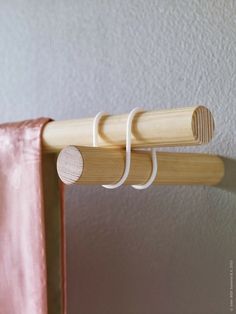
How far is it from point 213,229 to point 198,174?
13 centimetres

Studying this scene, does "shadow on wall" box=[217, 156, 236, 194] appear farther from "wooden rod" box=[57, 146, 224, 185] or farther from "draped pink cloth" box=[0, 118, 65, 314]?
"draped pink cloth" box=[0, 118, 65, 314]

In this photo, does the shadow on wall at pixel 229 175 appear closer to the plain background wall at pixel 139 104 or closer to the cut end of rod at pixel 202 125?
the plain background wall at pixel 139 104

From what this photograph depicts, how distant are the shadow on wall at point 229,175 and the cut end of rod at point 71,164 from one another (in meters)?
0.34

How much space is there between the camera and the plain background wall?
899mm

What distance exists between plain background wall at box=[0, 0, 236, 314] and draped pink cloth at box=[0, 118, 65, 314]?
0.25 meters

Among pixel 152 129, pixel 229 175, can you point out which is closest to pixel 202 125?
pixel 152 129

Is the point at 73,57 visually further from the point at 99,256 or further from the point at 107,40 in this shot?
the point at 99,256

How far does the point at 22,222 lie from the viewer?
2.56 feet

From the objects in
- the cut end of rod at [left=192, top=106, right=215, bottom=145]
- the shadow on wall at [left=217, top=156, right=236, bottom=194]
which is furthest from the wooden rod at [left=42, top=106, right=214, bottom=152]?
the shadow on wall at [left=217, top=156, right=236, bottom=194]

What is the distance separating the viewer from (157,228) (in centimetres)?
96

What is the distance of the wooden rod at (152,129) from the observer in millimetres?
609

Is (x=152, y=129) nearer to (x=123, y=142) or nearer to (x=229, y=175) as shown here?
(x=123, y=142)

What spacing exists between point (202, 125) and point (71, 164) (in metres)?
0.14

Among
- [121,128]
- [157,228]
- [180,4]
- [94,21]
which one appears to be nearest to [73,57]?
[94,21]
